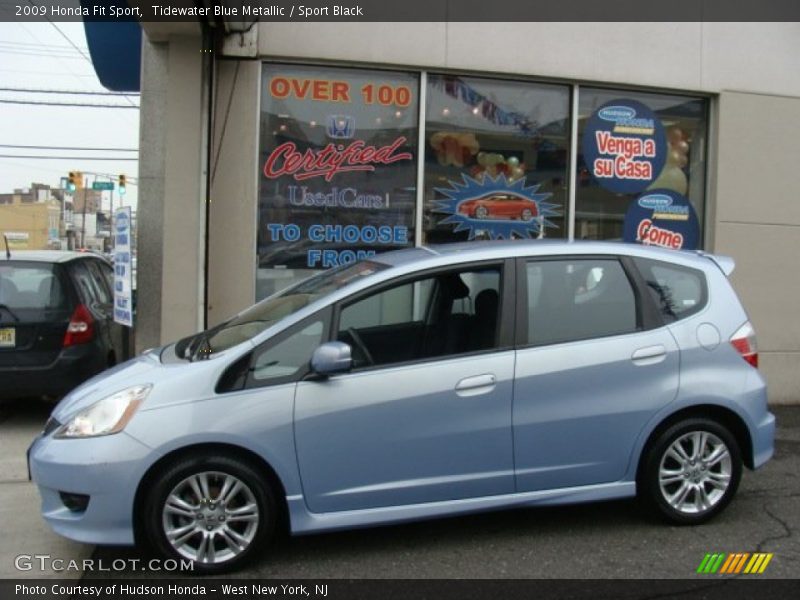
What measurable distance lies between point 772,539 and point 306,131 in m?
5.50

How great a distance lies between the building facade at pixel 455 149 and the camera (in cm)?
768

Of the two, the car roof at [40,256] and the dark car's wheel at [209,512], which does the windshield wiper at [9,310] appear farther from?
the dark car's wheel at [209,512]

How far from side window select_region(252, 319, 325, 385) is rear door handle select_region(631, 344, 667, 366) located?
1778 millimetres

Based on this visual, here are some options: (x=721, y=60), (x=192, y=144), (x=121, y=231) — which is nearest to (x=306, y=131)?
(x=192, y=144)

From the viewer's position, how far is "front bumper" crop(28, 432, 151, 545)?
12.7 feet

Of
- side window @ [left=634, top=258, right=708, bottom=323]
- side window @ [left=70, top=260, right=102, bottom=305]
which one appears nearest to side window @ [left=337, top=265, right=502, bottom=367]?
side window @ [left=634, top=258, right=708, bottom=323]

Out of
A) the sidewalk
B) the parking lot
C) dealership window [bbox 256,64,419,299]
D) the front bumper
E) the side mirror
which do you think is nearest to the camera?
the front bumper

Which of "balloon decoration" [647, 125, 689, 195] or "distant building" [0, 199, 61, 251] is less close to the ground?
"distant building" [0, 199, 61, 251]

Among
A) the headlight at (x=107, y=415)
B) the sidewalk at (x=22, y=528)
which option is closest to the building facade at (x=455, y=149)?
the sidewalk at (x=22, y=528)

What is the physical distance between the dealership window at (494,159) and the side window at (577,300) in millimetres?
3748

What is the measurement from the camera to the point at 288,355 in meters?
4.18

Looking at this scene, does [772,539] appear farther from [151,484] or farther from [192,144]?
[192,144]

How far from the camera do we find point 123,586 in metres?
3.93

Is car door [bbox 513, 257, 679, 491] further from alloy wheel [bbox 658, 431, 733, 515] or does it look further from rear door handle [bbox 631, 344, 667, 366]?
alloy wheel [bbox 658, 431, 733, 515]
